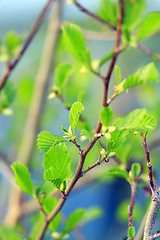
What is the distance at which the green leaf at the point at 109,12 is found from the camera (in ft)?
1.01

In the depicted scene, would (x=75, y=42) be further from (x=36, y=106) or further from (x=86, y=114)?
(x=86, y=114)

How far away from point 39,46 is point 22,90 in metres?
0.76

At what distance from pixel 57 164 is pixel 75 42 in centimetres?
13

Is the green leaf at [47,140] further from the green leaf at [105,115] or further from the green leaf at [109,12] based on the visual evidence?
the green leaf at [109,12]

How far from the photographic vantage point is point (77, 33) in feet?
0.82

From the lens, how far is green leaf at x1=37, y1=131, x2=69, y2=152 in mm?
184

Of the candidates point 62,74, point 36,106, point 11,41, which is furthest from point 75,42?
point 36,106

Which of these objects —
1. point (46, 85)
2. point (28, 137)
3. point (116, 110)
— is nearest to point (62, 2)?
point (46, 85)

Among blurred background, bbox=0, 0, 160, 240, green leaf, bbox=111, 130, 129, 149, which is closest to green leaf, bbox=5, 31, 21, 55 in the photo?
blurred background, bbox=0, 0, 160, 240

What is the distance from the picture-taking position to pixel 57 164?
19cm

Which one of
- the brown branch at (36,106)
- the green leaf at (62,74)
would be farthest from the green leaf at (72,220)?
the brown branch at (36,106)

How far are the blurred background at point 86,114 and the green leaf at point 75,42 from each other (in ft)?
0.24

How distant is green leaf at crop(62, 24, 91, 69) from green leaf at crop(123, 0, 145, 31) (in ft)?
0.28

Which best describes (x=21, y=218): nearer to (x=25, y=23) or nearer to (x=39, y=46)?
(x=39, y=46)
